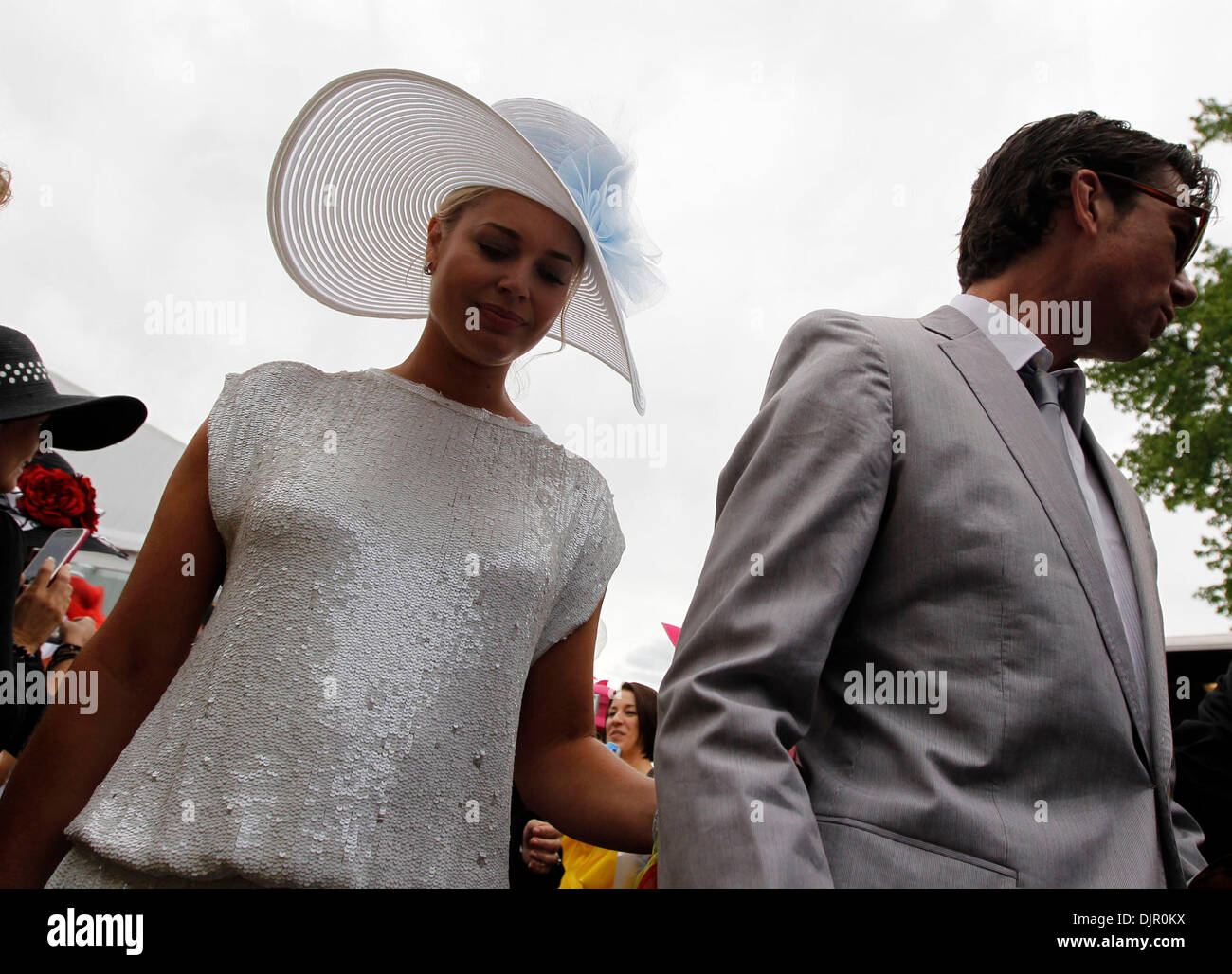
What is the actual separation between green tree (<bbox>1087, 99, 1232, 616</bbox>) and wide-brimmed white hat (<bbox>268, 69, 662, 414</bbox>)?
12.7m

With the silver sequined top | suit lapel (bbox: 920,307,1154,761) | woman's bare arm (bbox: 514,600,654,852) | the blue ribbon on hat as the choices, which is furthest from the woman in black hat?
suit lapel (bbox: 920,307,1154,761)

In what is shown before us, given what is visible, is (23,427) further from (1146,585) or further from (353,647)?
(1146,585)

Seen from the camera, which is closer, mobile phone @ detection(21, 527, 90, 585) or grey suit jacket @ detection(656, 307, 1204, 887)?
grey suit jacket @ detection(656, 307, 1204, 887)

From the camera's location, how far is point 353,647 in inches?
54.0

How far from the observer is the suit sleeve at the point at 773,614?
1.06m

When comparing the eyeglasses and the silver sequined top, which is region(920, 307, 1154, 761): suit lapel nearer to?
the eyeglasses

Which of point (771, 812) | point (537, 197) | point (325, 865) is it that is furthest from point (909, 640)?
point (537, 197)

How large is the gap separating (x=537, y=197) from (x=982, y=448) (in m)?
0.84

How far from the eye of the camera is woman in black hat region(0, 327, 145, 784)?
6.68 feet

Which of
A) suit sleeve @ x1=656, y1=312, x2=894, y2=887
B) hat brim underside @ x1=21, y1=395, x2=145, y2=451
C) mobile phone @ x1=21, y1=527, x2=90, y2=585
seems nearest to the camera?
suit sleeve @ x1=656, y1=312, x2=894, y2=887

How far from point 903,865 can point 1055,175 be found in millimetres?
1334

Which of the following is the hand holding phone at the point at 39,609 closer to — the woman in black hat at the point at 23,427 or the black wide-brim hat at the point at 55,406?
the woman in black hat at the point at 23,427

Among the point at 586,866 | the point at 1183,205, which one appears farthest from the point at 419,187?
the point at 586,866

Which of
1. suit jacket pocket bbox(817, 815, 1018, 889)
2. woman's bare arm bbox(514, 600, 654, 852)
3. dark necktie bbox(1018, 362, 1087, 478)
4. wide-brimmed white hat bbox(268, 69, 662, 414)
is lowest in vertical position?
suit jacket pocket bbox(817, 815, 1018, 889)
